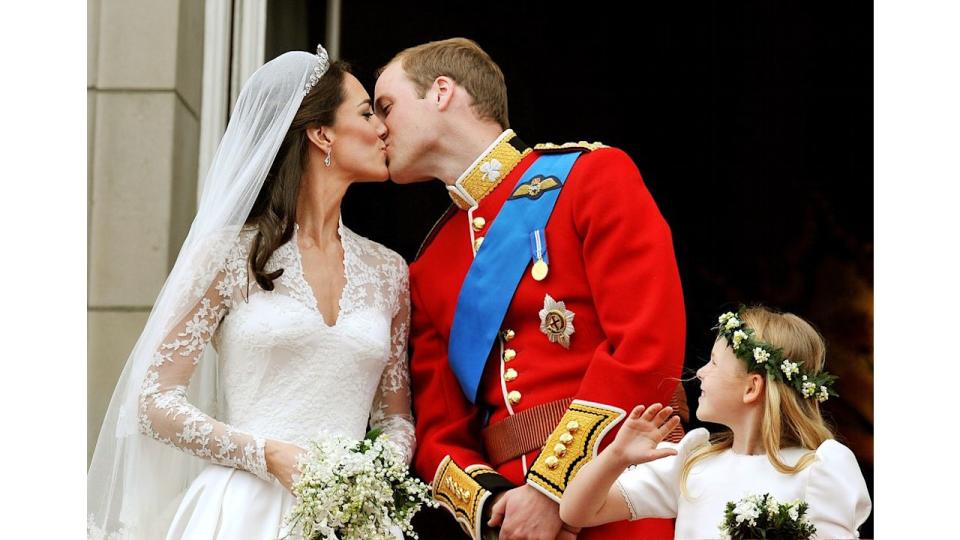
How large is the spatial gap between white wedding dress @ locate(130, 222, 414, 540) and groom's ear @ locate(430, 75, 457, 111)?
540mm

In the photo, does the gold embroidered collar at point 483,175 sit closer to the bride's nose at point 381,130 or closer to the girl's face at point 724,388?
the bride's nose at point 381,130

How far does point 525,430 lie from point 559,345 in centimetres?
24

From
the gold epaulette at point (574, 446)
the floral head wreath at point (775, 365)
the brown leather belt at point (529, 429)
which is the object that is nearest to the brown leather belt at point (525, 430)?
the brown leather belt at point (529, 429)

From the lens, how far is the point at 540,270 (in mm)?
3736

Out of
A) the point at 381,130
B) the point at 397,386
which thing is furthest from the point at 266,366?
the point at 381,130

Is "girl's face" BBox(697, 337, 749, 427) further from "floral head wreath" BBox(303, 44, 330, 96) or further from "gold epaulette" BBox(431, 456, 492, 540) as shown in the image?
"floral head wreath" BBox(303, 44, 330, 96)

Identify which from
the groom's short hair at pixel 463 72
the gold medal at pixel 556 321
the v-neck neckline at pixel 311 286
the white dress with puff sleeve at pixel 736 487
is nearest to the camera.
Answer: the white dress with puff sleeve at pixel 736 487

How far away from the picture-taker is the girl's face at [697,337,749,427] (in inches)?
133

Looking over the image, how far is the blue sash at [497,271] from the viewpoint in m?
3.78

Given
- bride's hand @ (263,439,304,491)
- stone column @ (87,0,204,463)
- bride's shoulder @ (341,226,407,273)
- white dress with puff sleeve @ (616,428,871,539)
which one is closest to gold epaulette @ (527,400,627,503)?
white dress with puff sleeve @ (616,428,871,539)

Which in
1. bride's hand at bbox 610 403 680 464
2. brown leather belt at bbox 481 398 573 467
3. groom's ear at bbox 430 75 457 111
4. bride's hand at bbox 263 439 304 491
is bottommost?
bride's hand at bbox 263 439 304 491

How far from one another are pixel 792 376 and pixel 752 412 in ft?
0.43

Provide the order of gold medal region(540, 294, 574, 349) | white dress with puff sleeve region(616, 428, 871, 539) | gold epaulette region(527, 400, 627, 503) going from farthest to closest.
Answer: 1. gold medal region(540, 294, 574, 349)
2. gold epaulette region(527, 400, 627, 503)
3. white dress with puff sleeve region(616, 428, 871, 539)

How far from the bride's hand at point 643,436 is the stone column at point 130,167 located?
186cm
